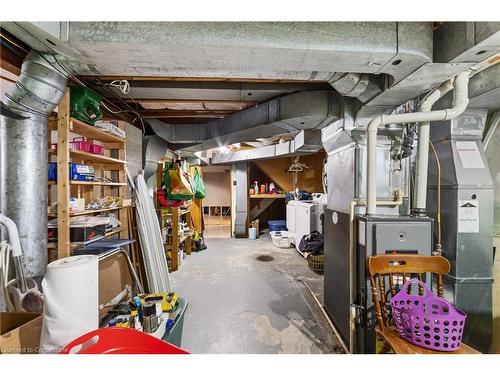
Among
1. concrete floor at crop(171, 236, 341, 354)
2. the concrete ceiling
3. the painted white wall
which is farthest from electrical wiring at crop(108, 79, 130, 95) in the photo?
the painted white wall

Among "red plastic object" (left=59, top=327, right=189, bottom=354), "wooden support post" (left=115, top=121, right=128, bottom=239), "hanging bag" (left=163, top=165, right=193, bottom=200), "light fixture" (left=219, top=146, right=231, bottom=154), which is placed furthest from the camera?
"light fixture" (left=219, top=146, right=231, bottom=154)

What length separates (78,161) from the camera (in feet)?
7.34

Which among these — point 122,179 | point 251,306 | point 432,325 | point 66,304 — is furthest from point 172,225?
point 432,325

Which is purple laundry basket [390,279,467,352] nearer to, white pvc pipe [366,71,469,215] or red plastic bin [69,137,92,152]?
white pvc pipe [366,71,469,215]

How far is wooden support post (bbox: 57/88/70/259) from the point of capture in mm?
1682

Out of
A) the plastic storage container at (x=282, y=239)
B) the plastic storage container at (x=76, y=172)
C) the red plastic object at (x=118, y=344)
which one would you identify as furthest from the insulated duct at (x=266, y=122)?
the plastic storage container at (x=282, y=239)

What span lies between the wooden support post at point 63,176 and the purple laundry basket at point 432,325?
2.33m

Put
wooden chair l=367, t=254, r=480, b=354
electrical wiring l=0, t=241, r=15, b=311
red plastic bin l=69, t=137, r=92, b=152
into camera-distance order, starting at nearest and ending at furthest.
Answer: electrical wiring l=0, t=241, r=15, b=311, wooden chair l=367, t=254, r=480, b=354, red plastic bin l=69, t=137, r=92, b=152

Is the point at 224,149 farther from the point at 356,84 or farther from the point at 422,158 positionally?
the point at 422,158

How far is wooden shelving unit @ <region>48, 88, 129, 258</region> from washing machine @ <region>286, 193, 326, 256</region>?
3169 mm

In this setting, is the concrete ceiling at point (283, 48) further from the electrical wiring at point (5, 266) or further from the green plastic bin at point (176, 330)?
the green plastic bin at point (176, 330)

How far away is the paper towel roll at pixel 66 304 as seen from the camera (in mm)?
1137

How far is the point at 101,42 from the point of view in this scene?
110cm

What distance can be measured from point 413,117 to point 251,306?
241cm
